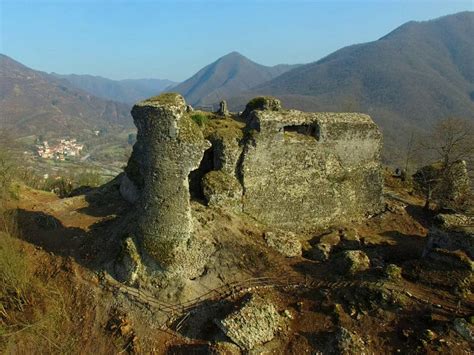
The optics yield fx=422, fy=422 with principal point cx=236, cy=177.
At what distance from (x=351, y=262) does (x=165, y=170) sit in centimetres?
950

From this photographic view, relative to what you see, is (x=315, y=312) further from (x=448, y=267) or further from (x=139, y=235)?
(x=139, y=235)

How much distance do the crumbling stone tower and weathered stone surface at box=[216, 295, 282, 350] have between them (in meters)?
3.70

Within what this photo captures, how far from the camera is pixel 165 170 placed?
59.6 ft

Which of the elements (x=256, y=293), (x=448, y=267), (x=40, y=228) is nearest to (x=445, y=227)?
(x=448, y=267)

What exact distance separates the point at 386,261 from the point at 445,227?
331 cm

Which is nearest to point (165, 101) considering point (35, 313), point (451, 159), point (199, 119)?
point (199, 119)

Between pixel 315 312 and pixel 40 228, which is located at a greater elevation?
pixel 40 228

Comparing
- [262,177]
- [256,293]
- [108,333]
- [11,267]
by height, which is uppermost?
[262,177]

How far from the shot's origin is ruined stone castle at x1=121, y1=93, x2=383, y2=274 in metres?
18.1

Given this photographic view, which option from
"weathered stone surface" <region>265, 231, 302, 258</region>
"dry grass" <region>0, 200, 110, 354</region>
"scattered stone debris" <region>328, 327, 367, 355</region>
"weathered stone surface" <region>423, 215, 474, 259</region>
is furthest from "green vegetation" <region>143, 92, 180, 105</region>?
"weathered stone surface" <region>423, 215, 474, 259</region>

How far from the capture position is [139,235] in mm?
18953

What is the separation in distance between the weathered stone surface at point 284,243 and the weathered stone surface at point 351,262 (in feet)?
7.32

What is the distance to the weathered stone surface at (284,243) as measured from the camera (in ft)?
70.2

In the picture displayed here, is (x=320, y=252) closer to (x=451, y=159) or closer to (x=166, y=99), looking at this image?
(x=166, y=99)
